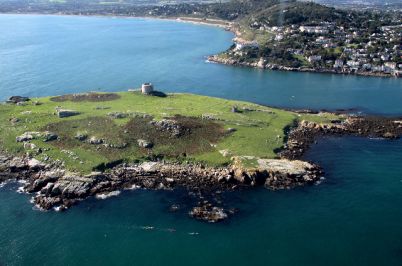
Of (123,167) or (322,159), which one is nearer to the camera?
(123,167)

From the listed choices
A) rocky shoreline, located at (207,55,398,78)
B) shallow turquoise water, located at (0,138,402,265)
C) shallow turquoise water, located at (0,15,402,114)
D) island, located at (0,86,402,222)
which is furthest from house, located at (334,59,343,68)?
shallow turquoise water, located at (0,138,402,265)

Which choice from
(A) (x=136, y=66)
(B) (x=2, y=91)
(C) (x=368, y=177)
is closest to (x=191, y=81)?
(A) (x=136, y=66)

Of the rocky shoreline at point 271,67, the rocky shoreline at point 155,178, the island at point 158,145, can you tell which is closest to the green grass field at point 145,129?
the island at point 158,145

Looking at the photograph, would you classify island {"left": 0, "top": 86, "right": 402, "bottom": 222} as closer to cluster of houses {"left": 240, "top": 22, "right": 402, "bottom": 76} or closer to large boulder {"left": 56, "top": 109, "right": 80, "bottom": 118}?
large boulder {"left": 56, "top": 109, "right": 80, "bottom": 118}

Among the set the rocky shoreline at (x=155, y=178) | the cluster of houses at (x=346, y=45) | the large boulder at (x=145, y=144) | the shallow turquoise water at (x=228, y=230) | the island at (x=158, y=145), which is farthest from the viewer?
the cluster of houses at (x=346, y=45)

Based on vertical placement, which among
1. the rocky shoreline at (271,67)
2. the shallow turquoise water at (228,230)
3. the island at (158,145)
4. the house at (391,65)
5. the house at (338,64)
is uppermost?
the house at (391,65)

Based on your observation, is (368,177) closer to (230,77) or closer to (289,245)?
(289,245)

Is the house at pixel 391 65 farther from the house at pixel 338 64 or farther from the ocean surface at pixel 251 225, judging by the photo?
the ocean surface at pixel 251 225
